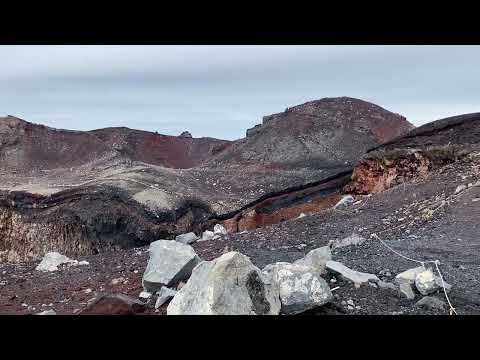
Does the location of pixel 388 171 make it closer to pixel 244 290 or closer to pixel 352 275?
pixel 352 275

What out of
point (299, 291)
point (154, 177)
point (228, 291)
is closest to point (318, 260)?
point (299, 291)

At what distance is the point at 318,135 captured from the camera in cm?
1605

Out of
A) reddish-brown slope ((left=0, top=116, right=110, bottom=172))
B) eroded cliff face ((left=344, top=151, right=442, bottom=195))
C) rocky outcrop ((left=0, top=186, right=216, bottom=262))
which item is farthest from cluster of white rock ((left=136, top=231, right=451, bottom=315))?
reddish-brown slope ((left=0, top=116, right=110, bottom=172))

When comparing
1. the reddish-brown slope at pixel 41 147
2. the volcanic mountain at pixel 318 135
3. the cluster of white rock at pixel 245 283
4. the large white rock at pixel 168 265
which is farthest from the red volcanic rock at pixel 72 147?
the cluster of white rock at pixel 245 283

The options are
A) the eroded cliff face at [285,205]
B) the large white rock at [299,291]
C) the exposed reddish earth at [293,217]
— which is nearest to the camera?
the large white rock at [299,291]

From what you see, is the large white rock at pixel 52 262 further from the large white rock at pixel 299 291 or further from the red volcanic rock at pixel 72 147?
the red volcanic rock at pixel 72 147

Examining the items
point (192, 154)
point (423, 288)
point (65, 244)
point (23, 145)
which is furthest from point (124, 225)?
point (192, 154)

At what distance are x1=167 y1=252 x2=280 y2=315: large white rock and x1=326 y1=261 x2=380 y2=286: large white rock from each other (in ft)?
2.49

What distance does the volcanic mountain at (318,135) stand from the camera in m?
15.4

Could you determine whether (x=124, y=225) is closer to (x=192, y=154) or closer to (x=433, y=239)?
(x=433, y=239)

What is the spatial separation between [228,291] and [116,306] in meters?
1.10

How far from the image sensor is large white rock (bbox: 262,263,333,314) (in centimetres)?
346

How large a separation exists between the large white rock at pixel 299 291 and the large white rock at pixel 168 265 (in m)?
0.91

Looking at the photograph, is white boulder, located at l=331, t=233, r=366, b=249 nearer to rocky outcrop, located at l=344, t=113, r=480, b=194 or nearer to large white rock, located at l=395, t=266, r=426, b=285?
large white rock, located at l=395, t=266, r=426, b=285
